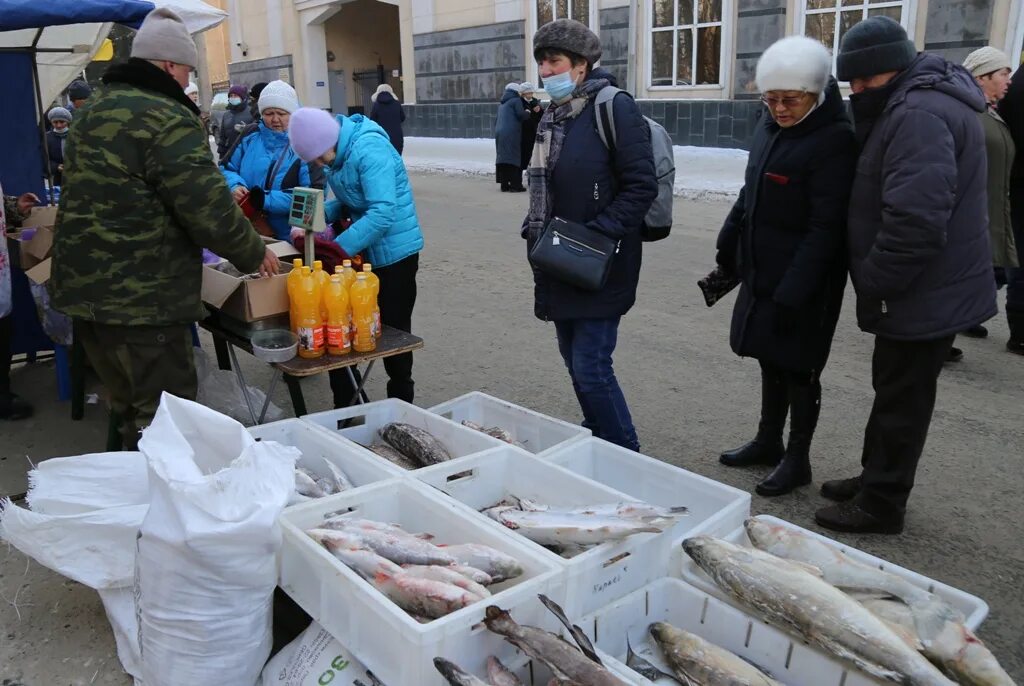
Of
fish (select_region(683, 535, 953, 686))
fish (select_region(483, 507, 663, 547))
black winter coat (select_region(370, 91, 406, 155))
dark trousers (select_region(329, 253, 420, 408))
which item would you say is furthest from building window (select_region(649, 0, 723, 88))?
fish (select_region(683, 535, 953, 686))

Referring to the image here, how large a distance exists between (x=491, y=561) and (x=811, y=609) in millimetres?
880

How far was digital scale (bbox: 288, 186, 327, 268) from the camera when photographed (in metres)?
3.84

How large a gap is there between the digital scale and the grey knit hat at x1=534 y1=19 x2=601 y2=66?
1.24m

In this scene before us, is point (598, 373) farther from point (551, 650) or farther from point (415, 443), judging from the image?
point (551, 650)

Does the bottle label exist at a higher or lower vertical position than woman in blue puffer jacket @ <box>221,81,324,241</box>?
lower

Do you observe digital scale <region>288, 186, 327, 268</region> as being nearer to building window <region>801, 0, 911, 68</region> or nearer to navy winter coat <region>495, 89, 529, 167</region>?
navy winter coat <region>495, 89, 529, 167</region>

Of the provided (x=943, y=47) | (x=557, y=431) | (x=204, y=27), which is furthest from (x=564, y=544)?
(x=943, y=47)

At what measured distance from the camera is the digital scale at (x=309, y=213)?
12.6ft

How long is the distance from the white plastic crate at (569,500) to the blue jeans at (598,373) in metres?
0.81

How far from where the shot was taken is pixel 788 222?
3.51 metres

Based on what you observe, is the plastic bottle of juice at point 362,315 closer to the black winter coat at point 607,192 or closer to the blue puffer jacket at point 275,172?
the black winter coat at point 607,192

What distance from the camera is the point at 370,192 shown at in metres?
→ 4.11

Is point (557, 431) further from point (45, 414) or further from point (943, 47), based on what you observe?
point (943, 47)

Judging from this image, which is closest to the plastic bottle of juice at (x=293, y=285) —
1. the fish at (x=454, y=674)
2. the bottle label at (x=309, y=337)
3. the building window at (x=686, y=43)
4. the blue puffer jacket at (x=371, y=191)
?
the bottle label at (x=309, y=337)
